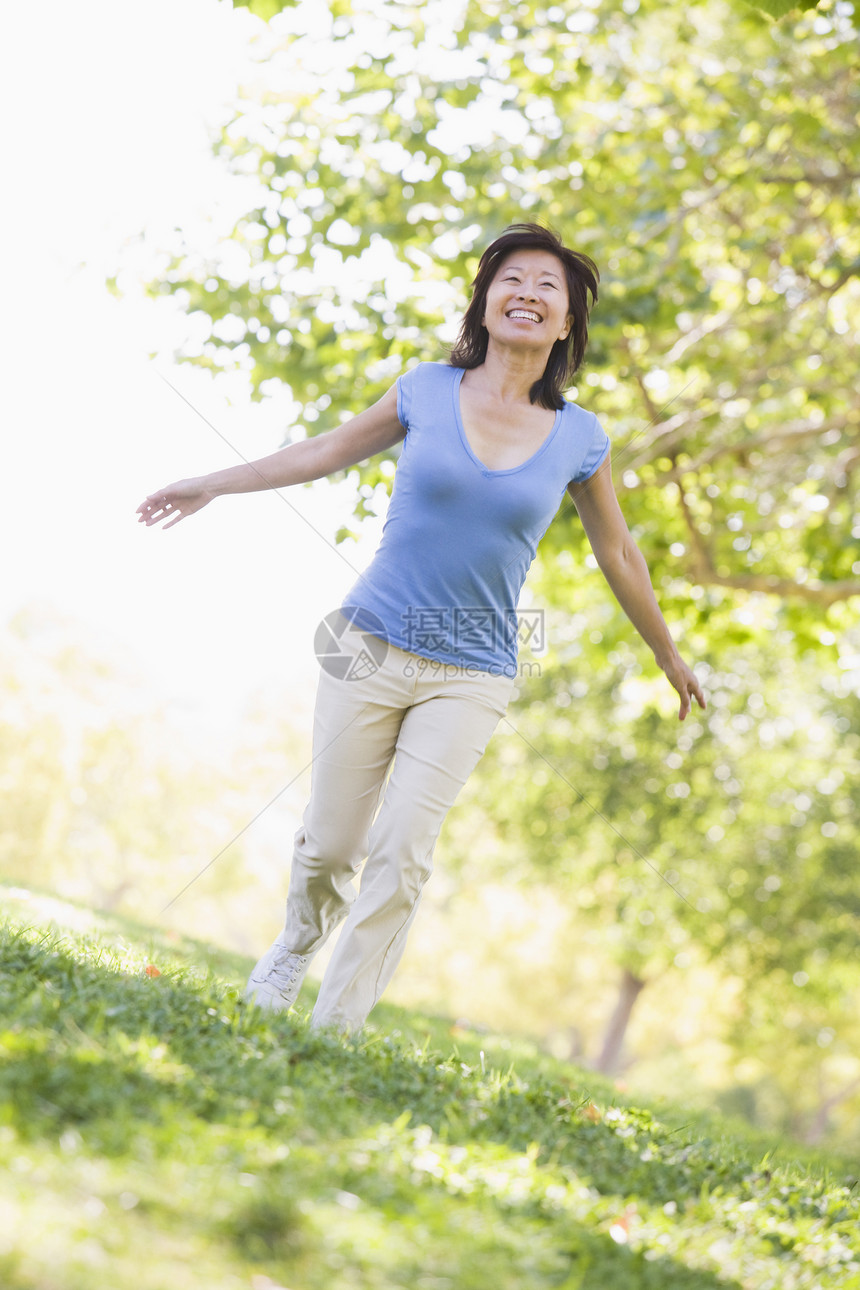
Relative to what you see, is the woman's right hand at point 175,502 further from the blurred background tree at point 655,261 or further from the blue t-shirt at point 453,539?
the blurred background tree at point 655,261

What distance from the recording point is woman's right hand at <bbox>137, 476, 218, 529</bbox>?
3.60 m

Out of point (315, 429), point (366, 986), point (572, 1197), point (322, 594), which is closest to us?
point (572, 1197)

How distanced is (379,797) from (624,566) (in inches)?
45.6

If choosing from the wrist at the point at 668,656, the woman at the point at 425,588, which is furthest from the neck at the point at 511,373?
the wrist at the point at 668,656

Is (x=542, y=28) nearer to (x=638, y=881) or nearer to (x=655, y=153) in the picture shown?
(x=655, y=153)

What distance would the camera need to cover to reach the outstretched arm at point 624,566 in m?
3.82

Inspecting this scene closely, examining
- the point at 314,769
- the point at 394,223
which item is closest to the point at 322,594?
the point at 314,769

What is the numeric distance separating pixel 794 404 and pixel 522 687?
7.66m

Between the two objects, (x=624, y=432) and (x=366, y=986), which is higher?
(x=624, y=432)

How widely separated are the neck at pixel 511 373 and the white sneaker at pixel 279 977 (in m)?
1.95

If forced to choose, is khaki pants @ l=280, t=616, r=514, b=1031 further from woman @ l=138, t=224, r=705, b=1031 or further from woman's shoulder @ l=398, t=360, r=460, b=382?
woman's shoulder @ l=398, t=360, r=460, b=382

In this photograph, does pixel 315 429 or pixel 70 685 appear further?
pixel 70 685

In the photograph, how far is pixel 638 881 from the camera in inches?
714

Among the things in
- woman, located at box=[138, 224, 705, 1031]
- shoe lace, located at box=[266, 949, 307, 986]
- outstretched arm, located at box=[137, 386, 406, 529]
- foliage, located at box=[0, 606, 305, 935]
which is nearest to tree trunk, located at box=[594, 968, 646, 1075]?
foliage, located at box=[0, 606, 305, 935]
